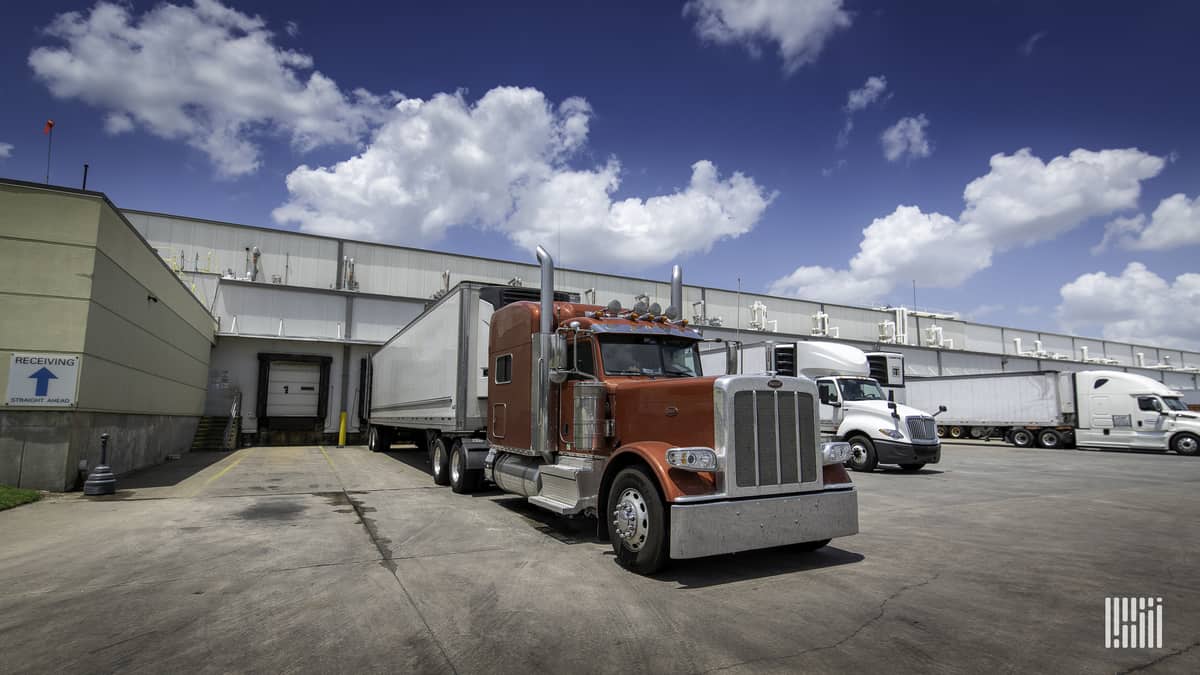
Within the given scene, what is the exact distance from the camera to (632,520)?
5.36 meters

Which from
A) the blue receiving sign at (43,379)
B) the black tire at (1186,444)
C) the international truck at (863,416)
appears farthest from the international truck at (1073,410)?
the blue receiving sign at (43,379)

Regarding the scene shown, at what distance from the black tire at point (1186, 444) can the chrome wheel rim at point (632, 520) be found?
2445cm

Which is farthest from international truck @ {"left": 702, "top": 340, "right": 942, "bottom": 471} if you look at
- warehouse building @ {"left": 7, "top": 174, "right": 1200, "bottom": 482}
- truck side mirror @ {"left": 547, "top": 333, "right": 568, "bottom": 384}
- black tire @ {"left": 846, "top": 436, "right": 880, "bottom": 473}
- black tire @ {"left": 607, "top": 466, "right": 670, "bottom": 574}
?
warehouse building @ {"left": 7, "top": 174, "right": 1200, "bottom": 482}

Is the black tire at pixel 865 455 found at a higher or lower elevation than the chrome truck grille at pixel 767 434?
lower

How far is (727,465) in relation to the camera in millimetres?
5086

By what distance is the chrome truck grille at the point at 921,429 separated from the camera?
44.3ft

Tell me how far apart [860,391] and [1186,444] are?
47.8 feet

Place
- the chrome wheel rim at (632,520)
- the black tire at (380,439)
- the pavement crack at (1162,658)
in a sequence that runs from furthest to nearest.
Result: 1. the black tire at (380,439)
2. the chrome wheel rim at (632,520)
3. the pavement crack at (1162,658)

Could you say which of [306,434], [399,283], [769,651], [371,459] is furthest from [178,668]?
[399,283]

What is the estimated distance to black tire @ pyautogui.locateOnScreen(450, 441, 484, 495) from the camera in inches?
396

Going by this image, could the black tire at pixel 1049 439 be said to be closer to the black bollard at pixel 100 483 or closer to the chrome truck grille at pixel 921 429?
the chrome truck grille at pixel 921 429

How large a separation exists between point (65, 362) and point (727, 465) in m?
10.9

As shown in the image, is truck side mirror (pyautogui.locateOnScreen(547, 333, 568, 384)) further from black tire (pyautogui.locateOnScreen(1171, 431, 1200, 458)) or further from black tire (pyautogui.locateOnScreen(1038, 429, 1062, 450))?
black tire (pyautogui.locateOnScreen(1038, 429, 1062, 450))

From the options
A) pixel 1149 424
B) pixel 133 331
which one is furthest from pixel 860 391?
pixel 133 331
